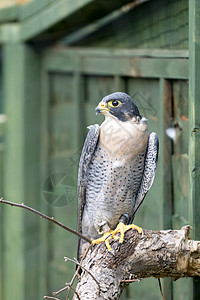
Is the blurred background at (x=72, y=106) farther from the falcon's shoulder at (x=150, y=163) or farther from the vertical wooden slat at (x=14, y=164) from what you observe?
the falcon's shoulder at (x=150, y=163)

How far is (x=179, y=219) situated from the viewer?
2.44m

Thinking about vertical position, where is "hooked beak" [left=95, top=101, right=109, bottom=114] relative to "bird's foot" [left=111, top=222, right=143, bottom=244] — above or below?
above

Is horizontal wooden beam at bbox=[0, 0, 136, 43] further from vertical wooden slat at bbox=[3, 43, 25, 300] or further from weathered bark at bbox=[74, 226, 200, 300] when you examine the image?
weathered bark at bbox=[74, 226, 200, 300]

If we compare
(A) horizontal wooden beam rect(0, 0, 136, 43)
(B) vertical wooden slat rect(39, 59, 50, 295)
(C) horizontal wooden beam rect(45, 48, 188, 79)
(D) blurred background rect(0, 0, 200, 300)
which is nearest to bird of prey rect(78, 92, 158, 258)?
(D) blurred background rect(0, 0, 200, 300)

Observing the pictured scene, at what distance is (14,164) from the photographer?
13.1ft

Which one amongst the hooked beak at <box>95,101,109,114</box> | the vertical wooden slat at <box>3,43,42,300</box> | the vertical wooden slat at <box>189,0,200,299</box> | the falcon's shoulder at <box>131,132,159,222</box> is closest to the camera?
the hooked beak at <box>95,101,109,114</box>

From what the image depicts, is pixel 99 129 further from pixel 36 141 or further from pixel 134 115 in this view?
pixel 36 141

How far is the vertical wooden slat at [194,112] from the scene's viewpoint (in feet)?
6.57

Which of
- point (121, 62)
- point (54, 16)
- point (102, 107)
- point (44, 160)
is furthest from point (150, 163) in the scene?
point (44, 160)

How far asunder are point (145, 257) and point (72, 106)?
189cm

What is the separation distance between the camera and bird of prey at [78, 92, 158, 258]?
2.03m

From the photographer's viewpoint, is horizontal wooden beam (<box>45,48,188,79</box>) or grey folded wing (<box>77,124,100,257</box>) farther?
horizontal wooden beam (<box>45,48,188,79</box>)

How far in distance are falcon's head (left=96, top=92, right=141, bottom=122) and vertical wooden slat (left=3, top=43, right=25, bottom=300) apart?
1998 millimetres

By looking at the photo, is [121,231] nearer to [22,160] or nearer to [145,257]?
[145,257]
